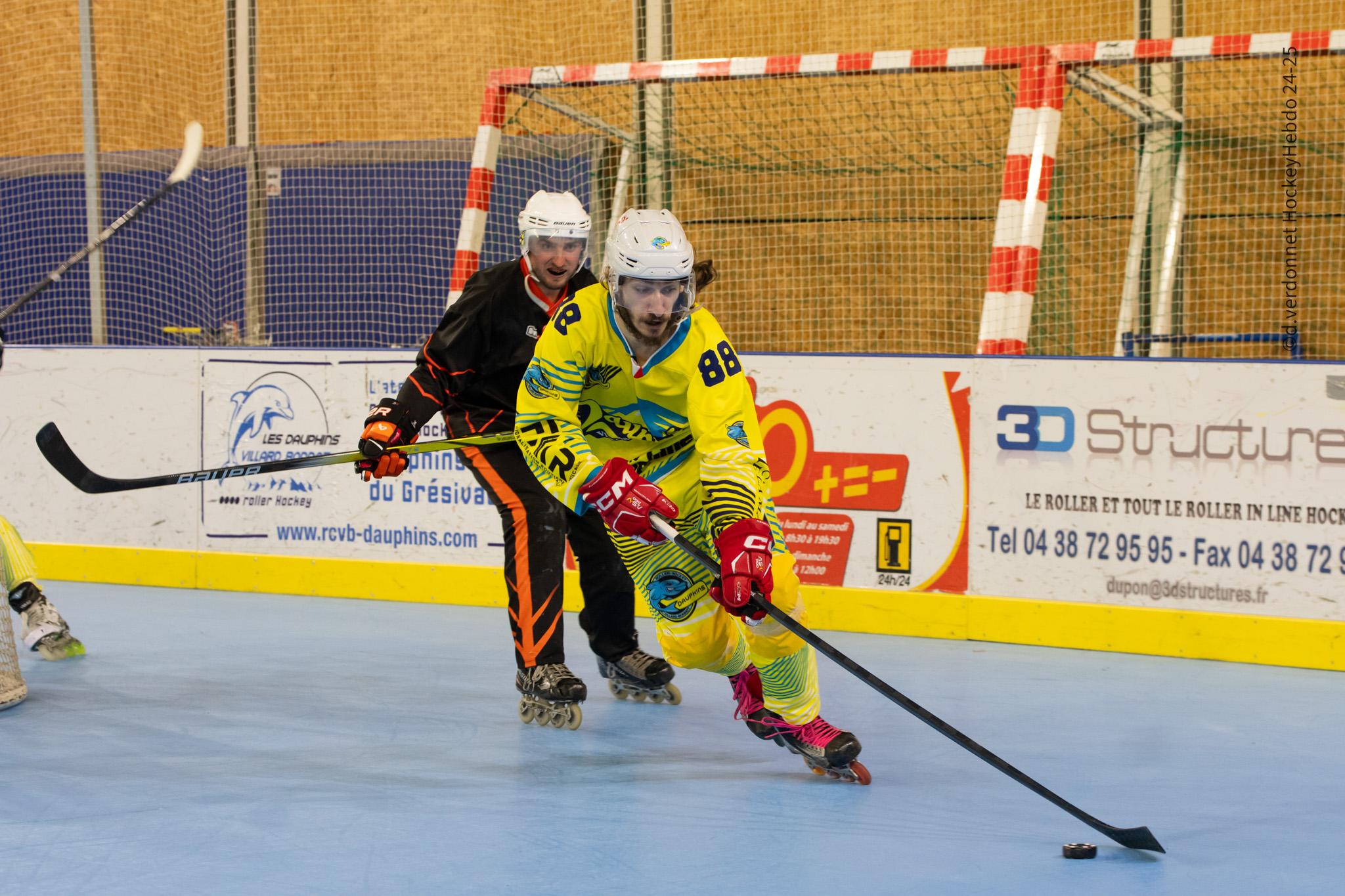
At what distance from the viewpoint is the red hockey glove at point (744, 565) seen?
317 centimetres

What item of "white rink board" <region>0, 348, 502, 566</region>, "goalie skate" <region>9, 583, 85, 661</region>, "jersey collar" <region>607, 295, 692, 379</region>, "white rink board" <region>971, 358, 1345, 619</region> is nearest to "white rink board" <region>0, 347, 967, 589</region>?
"white rink board" <region>0, 348, 502, 566</region>

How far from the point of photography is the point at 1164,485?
198 inches

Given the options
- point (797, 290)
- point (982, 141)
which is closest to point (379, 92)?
point (797, 290)

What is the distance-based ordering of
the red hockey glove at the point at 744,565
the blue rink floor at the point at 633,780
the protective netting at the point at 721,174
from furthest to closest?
1. the protective netting at the point at 721,174
2. the red hockey glove at the point at 744,565
3. the blue rink floor at the point at 633,780

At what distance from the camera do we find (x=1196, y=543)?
499 cm

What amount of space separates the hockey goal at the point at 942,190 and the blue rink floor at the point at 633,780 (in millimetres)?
2695

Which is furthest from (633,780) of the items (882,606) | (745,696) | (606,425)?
(882,606)

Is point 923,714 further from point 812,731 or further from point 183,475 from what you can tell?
point 183,475

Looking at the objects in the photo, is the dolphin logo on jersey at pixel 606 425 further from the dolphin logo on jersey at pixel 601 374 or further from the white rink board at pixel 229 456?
the white rink board at pixel 229 456

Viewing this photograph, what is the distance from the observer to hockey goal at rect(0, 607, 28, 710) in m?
4.25

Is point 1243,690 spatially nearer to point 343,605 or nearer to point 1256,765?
point 1256,765

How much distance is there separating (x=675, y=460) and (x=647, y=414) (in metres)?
0.16

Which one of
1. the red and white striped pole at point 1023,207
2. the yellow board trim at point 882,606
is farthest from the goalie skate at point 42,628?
the red and white striped pole at point 1023,207

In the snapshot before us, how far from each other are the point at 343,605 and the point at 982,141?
13.4 ft
